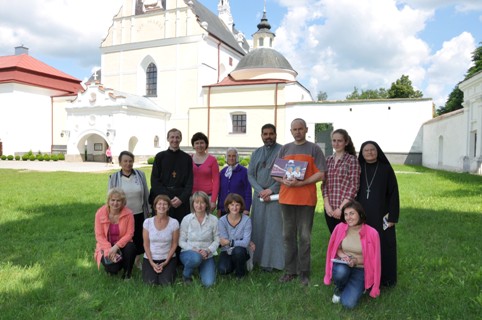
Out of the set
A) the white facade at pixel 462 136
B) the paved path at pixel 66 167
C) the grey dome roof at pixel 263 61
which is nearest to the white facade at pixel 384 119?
the white facade at pixel 462 136

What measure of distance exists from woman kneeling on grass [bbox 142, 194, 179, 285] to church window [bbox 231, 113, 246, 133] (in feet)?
80.2

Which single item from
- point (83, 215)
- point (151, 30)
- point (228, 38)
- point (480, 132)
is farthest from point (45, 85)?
point (480, 132)

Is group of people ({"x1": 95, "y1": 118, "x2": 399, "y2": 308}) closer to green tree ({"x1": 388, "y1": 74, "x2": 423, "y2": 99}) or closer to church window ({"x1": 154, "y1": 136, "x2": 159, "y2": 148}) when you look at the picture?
church window ({"x1": 154, "y1": 136, "x2": 159, "y2": 148})

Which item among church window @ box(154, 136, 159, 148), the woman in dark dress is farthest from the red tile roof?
the woman in dark dress

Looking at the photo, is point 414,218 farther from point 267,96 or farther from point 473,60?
point 473,60

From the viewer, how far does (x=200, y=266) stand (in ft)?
14.5

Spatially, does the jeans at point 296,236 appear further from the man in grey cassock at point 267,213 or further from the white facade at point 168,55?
the white facade at point 168,55

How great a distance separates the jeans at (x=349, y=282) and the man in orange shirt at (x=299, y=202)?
0.63 meters

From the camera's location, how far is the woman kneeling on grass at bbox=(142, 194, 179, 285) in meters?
4.32

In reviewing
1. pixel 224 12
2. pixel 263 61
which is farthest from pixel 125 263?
pixel 224 12

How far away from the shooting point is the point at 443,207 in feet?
29.1

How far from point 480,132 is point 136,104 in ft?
70.2

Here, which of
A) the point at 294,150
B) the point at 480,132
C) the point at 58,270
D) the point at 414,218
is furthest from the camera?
the point at 480,132

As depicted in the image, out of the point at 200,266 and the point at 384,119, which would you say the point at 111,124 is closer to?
the point at 384,119
